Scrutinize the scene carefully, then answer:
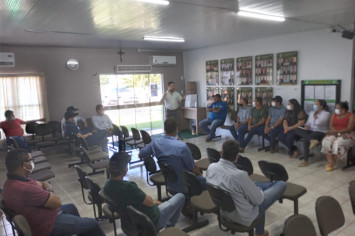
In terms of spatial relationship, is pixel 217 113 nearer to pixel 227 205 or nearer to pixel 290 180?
pixel 290 180

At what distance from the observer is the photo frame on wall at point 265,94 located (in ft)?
23.6

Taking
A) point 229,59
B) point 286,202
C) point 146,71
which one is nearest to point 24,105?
point 146,71

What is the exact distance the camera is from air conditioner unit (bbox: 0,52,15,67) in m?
6.71

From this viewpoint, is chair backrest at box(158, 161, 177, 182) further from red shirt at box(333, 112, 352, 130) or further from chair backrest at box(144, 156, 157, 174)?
red shirt at box(333, 112, 352, 130)

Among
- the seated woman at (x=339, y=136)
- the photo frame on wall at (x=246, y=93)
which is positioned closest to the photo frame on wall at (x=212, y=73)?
the photo frame on wall at (x=246, y=93)

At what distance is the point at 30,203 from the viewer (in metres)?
2.28

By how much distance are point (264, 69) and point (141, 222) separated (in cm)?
620

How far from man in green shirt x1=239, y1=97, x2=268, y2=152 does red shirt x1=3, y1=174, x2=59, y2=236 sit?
517 cm

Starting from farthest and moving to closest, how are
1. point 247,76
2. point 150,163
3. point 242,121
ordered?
1. point 247,76
2. point 242,121
3. point 150,163

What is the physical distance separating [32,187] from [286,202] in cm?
329

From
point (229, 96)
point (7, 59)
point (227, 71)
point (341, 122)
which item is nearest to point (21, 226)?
point (341, 122)

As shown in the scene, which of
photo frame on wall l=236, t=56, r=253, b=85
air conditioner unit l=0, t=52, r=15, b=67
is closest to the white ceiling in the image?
air conditioner unit l=0, t=52, r=15, b=67

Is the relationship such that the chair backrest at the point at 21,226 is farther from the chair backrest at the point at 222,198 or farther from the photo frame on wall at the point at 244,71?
the photo frame on wall at the point at 244,71

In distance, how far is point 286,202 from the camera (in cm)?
386
